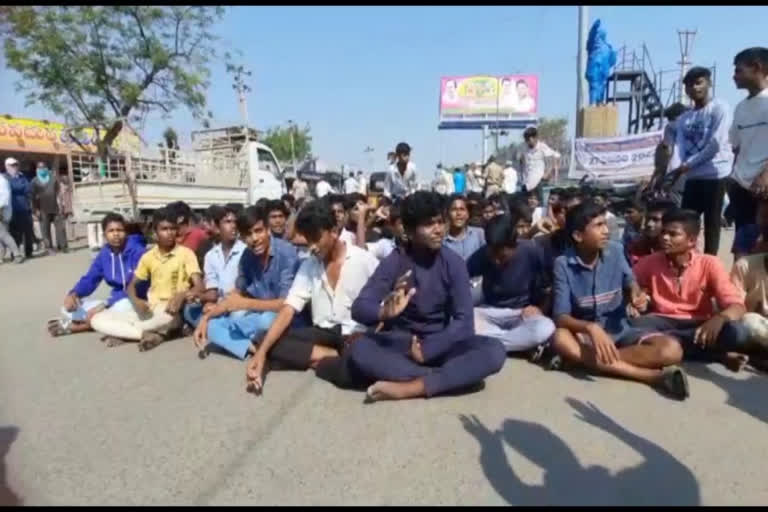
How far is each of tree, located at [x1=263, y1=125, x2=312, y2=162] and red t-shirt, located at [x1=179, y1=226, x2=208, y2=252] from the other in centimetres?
4918

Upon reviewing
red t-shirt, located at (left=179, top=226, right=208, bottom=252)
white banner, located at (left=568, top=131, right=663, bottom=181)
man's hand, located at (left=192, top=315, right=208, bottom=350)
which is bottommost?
man's hand, located at (left=192, top=315, right=208, bottom=350)

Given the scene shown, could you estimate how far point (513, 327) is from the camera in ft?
12.5

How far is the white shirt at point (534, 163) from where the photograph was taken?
8047 millimetres

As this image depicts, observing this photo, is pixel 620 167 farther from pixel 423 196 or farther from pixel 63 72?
pixel 63 72

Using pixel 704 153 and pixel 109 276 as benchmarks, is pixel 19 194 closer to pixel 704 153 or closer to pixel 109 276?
pixel 109 276

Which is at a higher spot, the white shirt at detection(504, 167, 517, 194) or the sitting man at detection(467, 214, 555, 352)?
the white shirt at detection(504, 167, 517, 194)

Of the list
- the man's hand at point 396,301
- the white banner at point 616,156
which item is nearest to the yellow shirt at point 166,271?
the man's hand at point 396,301

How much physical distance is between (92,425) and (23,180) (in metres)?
8.97

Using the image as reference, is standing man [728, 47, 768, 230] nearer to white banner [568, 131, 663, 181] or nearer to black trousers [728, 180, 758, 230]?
black trousers [728, 180, 758, 230]

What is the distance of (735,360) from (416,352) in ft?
6.72

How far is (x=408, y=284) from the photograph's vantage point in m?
3.07

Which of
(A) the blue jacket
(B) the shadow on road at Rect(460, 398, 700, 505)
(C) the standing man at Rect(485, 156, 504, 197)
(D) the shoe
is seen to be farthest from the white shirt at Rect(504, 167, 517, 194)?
(A) the blue jacket

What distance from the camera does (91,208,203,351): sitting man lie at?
4.30 meters

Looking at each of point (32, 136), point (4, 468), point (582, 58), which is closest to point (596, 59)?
point (582, 58)
